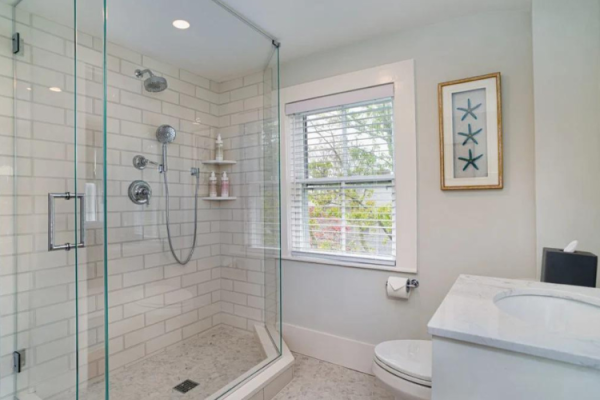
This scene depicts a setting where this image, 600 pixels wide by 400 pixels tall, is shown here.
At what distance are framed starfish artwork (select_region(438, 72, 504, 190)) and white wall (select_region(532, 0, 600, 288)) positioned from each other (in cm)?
20

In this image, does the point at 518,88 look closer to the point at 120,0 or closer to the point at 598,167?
the point at 598,167

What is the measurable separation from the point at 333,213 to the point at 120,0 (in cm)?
186

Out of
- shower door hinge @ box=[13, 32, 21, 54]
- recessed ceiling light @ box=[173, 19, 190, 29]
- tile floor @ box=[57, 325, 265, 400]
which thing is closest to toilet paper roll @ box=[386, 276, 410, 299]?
tile floor @ box=[57, 325, 265, 400]

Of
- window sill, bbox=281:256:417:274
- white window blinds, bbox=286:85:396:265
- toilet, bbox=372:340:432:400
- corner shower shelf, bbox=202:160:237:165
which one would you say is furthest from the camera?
corner shower shelf, bbox=202:160:237:165

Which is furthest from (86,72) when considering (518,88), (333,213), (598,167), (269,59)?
(598,167)

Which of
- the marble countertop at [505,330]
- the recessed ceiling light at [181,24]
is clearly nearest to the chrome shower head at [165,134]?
the recessed ceiling light at [181,24]

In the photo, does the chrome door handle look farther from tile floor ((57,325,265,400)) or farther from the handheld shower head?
tile floor ((57,325,265,400))

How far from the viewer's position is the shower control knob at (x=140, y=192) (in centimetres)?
219

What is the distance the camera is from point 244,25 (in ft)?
6.72

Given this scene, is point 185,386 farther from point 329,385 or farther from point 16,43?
point 16,43

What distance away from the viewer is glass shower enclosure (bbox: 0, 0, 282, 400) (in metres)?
1.79

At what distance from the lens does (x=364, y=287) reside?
227cm

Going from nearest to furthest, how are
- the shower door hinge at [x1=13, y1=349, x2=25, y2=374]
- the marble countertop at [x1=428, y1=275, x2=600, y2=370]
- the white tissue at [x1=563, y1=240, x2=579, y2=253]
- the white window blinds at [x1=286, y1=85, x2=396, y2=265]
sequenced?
1. the marble countertop at [x1=428, y1=275, x2=600, y2=370]
2. the white tissue at [x1=563, y1=240, x2=579, y2=253]
3. the shower door hinge at [x1=13, y1=349, x2=25, y2=374]
4. the white window blinds at [x1=286, y1=85, x2=396, y2=265]

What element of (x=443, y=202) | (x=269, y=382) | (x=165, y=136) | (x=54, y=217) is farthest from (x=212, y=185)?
(x=443, y=202)
